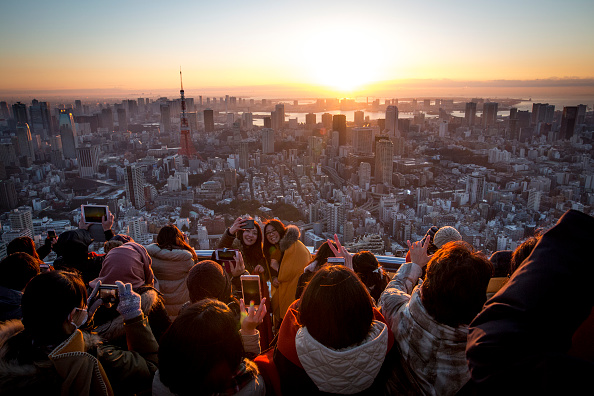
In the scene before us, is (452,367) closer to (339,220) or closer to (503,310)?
(503,310)

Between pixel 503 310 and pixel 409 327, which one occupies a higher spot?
pixel 503 310

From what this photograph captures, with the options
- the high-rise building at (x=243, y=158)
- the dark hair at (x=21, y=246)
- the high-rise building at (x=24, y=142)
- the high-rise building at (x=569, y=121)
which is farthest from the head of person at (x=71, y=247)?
the high-rise building at (x=24, y=142)

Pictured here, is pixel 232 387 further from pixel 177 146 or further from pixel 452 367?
pixel 177 146

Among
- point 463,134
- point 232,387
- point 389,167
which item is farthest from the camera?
point 463,134

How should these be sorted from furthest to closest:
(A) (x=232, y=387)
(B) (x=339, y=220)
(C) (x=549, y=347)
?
(B) (x=339, y=220) < (A) (x=232, y=387) < (C) (x=549, y=347)

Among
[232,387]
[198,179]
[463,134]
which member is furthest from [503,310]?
[463,134]

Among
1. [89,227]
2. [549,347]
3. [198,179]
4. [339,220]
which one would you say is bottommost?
[198,179]

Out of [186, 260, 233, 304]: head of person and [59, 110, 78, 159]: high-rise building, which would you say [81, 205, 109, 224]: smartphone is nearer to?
[186, 260, 233, 304]: head of person

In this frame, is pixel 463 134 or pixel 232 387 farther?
pixel 463 134
